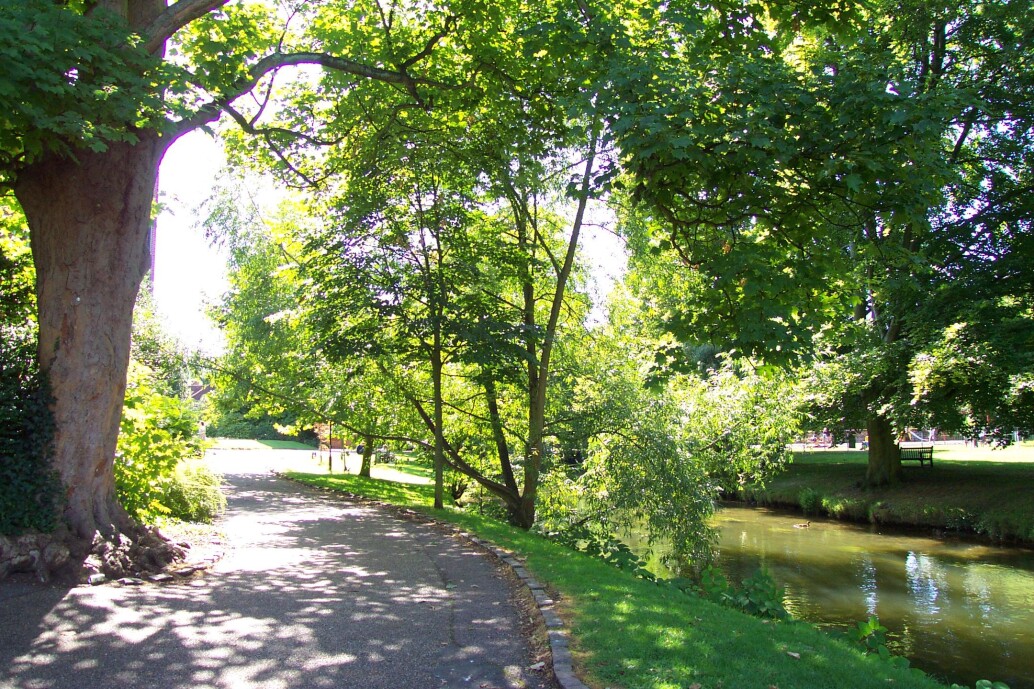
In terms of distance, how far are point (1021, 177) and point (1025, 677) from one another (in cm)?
1418

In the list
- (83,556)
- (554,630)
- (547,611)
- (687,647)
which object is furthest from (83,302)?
(687,647)

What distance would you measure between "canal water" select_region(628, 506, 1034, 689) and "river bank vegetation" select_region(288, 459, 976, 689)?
399 cm

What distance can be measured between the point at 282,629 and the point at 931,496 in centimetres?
2260

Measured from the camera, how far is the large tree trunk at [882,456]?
83.0ft

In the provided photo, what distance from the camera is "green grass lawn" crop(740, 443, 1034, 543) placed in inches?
779

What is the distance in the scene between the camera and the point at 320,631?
6273 millimetres

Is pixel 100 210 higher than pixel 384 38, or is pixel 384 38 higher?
pixel 384 38

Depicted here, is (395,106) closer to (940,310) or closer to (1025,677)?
(1025,677)

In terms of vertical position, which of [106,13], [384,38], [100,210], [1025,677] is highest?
[384,38]

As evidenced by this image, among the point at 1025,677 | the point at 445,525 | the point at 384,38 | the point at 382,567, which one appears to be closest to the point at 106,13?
the point at 384,38

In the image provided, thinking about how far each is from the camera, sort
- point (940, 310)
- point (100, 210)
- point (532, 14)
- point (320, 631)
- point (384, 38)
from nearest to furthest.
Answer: point (320, 631) → point (100, 210) → point (532, 14) → point (384, 38) → point (940, 310)

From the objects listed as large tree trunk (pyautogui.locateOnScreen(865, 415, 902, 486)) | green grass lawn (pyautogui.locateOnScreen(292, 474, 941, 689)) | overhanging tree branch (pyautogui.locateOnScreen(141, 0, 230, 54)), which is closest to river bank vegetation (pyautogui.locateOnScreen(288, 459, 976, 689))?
green grass lawn (pyautogui.locateOnScreen(292, 474, 941, 689))

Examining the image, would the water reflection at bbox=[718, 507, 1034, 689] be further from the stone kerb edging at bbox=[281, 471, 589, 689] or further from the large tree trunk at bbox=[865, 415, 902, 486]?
the stone kerb edging at bbox=[281, 471, 589, 689]

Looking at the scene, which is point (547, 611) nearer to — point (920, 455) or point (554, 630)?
point (554, 630)
